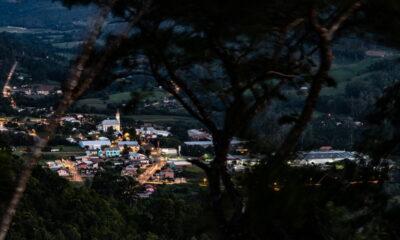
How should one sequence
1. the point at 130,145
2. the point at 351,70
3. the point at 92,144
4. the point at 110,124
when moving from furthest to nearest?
1. the point at 351,70
2. the point at 110,124
3. the point at 130,145
4. the point at 92,144

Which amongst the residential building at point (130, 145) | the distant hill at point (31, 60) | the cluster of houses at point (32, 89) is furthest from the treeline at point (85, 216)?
the distant hill at point (31, 60)

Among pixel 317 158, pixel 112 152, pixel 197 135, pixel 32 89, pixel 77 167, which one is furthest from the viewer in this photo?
pixel 32 89

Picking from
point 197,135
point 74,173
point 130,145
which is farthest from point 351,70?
point 74,173

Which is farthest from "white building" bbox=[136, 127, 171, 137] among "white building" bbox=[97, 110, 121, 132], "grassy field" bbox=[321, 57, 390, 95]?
"grassy field" bbox=[321, 57, 390, 95]

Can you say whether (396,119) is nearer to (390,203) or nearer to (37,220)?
(390,203)

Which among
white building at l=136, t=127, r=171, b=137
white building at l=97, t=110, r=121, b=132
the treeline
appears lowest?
the treeline

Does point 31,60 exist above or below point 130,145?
above

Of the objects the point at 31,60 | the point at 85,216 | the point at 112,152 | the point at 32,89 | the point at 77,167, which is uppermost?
the point at 31,60

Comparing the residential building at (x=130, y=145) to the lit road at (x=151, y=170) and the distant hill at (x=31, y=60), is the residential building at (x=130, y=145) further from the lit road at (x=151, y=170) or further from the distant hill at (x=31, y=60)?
the distant hill at (x=31, y=60)

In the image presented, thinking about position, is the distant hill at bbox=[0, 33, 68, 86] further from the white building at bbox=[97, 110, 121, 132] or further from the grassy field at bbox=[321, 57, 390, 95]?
the grassy field at bbox=[321, 57, 390, 95]

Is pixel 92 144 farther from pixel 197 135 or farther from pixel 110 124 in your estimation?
pixel 197 135

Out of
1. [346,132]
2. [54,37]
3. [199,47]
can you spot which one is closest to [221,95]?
[199,47]
